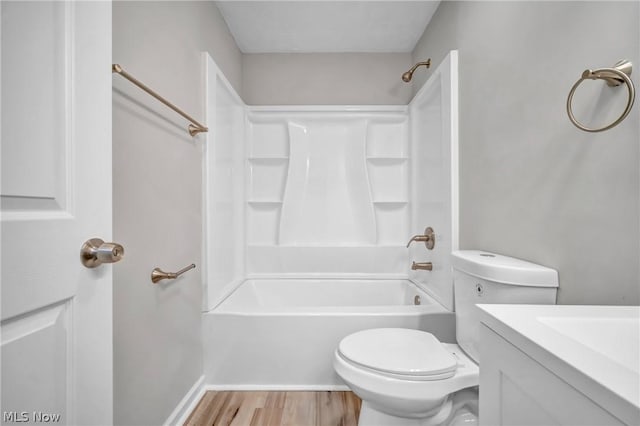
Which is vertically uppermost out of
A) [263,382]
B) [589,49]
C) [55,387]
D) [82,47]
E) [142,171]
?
[589,49]

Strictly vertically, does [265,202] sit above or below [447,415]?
above

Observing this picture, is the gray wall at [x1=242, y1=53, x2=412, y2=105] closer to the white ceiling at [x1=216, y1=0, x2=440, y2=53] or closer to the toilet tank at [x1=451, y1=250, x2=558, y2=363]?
the white ceiling at [x1=216, y1=0, x2=440, y2=53]

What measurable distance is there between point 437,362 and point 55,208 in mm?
1258

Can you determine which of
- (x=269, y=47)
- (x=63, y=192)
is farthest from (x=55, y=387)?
(x=269, y=47)

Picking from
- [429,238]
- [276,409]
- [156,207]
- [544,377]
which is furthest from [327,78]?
[544,377]

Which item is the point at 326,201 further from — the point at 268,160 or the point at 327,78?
the point at 327,78

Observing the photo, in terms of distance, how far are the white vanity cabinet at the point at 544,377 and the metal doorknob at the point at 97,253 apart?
→ 78cm

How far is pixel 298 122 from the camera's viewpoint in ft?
8.92

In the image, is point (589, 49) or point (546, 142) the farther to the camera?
point (546, 142)

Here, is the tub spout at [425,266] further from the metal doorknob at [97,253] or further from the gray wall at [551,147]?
the metal doorknob at [97,253]

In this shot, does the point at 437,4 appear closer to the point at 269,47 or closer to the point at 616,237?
the point at 269,47

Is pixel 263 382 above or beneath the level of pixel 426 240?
beneath

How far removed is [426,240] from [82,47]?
77.8 inches

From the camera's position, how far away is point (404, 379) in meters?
1.14
